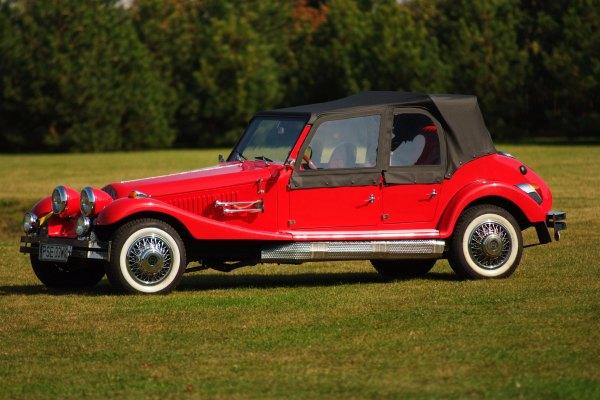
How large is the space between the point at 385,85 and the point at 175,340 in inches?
2057

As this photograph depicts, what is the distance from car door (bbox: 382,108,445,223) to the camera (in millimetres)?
12695

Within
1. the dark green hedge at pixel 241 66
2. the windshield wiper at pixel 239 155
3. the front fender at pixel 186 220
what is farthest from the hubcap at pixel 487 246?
the dark green hedge at pixel 241 66

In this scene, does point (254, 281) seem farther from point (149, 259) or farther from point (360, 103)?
point (360, 103)

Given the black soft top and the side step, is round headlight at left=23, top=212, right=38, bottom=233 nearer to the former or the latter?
the side step

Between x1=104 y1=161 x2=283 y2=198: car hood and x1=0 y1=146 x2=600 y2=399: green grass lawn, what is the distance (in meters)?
0.93

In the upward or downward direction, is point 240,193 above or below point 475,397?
above

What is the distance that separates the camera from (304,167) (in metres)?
12.5

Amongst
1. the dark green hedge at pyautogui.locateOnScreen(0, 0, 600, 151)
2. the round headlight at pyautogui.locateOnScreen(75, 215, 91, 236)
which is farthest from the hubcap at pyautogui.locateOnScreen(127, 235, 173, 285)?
the dark green hedge at pyautogui.locateOnScreen(0, 0, 600, 151)

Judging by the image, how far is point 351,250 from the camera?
12.4 m

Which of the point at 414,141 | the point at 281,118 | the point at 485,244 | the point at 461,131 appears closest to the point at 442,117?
the point at 461,131

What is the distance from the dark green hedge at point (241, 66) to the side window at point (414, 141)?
43464 mm

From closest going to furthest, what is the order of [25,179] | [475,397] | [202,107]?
[475,397] < [25,179] < [202,107]

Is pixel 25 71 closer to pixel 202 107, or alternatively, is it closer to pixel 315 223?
pixel 202 107

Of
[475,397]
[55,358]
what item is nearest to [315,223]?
[55,358]
